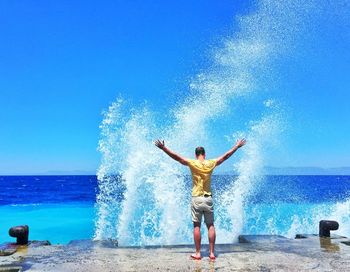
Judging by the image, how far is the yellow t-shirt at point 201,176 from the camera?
6566 millimetres

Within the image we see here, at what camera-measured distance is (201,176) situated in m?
6.58

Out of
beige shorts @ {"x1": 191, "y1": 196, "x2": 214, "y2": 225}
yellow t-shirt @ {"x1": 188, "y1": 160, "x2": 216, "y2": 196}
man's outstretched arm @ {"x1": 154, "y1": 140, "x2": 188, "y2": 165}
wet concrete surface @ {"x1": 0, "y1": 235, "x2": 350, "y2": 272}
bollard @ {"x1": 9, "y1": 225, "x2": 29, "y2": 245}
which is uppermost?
man's outstretched arm @ {"x1": 154, "y1": 140, "x2": 188, "y2": 165}

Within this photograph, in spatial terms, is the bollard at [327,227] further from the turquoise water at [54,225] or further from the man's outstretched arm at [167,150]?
the turquoise water at [54,225]

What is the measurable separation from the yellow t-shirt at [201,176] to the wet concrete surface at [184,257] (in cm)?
114

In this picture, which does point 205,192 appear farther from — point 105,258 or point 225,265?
point 105,258

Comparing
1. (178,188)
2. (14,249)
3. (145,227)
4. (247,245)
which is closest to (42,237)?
(145,227)

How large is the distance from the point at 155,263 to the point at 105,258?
3.31ft

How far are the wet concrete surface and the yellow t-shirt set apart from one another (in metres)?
1.14

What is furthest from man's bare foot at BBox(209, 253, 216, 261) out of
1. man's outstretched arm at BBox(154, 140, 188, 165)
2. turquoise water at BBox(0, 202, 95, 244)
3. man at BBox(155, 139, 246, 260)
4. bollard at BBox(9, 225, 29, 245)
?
turquoise water at BBox(0, 202, 95, 244)

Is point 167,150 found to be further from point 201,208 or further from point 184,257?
point 184,257

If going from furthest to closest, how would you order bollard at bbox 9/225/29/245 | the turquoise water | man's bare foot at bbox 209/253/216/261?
the turquoise water
bollard at bbox 9/225/29/245
man's bare foot at bbox 209/253/216/261

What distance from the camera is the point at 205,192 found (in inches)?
259

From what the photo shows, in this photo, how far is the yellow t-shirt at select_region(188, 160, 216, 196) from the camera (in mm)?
6566

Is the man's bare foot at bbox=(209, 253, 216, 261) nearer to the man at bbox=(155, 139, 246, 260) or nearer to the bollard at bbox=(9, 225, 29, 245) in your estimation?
the man at bbox=(155, 139, 246, 260)
